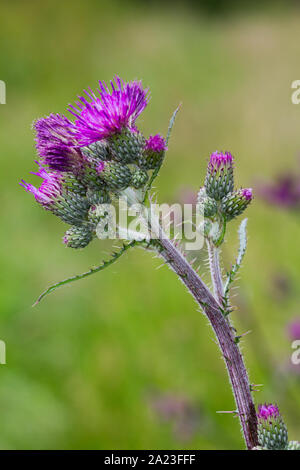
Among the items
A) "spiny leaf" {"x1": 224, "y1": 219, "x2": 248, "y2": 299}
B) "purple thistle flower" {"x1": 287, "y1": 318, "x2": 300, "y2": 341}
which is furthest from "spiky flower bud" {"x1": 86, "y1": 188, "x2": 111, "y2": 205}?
"purple thistle flower" {"x1": 287, "y1": 318, "x2": 300, "y2": 341}

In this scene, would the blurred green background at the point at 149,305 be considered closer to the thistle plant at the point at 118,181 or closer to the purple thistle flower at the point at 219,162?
the thistle plant at the point at 118,181

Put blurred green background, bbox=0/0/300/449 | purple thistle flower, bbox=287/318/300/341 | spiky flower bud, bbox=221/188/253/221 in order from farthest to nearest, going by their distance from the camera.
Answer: blurred green background, bbox=0/0/300/449 < purple thistle flower, bbox=287/318/300/341 < spiky flower bud, bbox=221/188/253/221

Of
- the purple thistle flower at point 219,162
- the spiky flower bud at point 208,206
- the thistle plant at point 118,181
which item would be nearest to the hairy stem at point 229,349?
the thistle plant at point 118,181

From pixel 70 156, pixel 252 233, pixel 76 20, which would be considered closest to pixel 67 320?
pixel 252 233

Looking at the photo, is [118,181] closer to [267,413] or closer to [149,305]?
[267,413]

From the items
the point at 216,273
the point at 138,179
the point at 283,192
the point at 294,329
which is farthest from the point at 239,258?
the point at 283,192

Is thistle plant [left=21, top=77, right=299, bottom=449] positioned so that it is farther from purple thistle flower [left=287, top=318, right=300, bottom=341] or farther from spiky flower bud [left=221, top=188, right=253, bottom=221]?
purple thistle flower [left=287, top=318, right=300, bottom=341]

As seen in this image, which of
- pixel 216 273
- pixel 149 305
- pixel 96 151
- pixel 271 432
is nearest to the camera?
pixel 271 432
